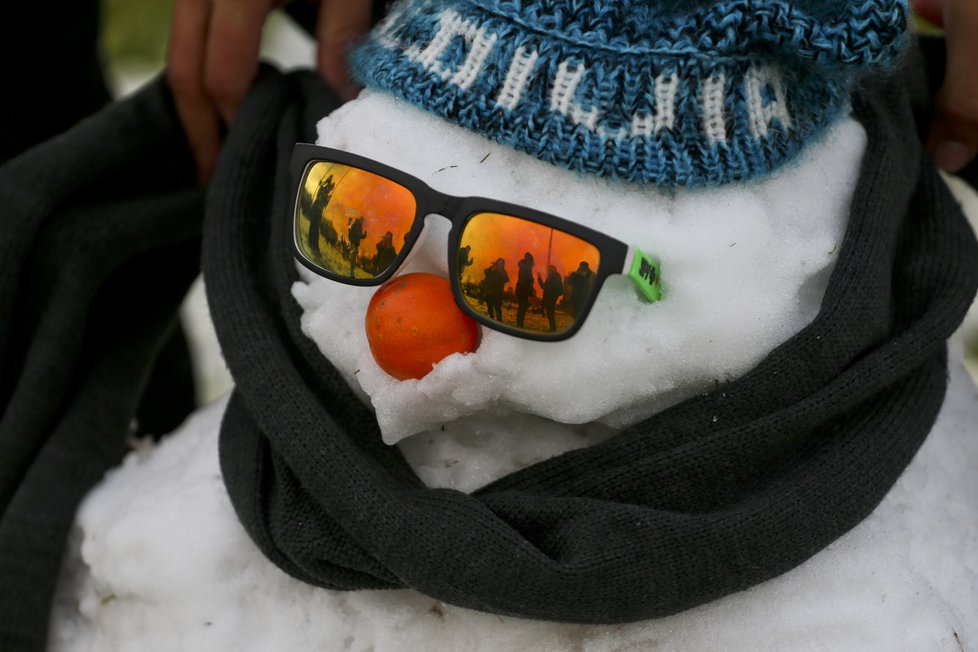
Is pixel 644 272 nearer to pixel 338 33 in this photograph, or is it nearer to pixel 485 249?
pixel 485 249

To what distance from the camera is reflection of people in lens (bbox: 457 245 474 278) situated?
1.94 ft

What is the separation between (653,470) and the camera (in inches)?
24.9

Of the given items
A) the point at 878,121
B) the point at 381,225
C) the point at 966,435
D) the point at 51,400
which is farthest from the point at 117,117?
the point at 966,435

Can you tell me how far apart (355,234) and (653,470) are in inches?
10.3

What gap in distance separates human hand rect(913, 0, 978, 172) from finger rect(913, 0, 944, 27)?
0.11ft

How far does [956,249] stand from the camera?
732mm

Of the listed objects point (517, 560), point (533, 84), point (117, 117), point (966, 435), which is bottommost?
point (966, 435)

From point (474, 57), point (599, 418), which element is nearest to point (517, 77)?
point (474, 57)

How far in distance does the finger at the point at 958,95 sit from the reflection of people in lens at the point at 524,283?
0.52m

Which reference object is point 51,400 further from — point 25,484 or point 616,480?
point 616,480

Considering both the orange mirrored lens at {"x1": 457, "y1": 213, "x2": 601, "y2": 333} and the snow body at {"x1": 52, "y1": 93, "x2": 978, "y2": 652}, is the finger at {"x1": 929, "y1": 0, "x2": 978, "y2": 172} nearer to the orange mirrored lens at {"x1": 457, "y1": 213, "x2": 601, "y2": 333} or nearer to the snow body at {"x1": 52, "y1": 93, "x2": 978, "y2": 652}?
the snow body at {"x1": 52, "y1": 93, "x2": 978, "y2": 652}

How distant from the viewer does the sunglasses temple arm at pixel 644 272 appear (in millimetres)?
569

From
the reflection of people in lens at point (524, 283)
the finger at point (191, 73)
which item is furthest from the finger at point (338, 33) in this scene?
the reflection of people in lens at point (524, 283)

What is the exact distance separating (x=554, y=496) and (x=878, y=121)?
401 mm
